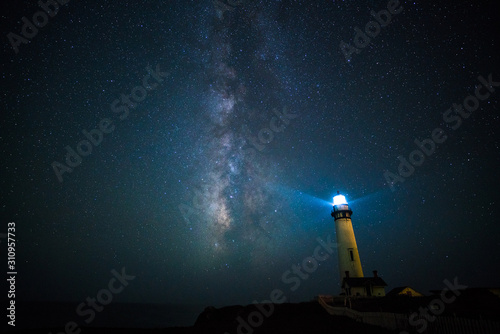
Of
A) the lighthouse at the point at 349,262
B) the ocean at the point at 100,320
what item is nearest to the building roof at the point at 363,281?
the lighthouse at the point at 349,262

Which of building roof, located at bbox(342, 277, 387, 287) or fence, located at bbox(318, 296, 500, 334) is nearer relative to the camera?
fence, located at bbox(318, 296, 500, 334)

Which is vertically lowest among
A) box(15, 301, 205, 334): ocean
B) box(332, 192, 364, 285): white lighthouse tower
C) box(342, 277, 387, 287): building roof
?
box(15, 301, 205, 334): ocean

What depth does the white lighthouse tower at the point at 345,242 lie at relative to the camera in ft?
106

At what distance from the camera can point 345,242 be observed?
34.0m

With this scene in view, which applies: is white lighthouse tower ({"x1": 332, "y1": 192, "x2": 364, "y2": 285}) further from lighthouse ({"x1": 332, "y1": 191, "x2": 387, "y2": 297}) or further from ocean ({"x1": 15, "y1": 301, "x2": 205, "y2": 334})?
ocean ({"x1": 15, "y1": 301, "x2": 205, "y2": 334})

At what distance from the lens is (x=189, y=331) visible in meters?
18.9

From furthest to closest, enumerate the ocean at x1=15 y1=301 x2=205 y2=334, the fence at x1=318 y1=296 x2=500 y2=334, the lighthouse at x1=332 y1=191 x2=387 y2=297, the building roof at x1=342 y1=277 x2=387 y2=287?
the ocean at x1=15 y1=301 x2=205 y2=334 < the building roof at x1=342 y1=277 x2=387 y2=287 < the lighthouse at x1=332 y1=191 x2=387 y2=297 < the fence at x1=318 y1=296 x2=500 y2=334

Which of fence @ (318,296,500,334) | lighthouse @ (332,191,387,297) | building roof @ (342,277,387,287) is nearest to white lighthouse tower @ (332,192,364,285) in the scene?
lighthouse @ (332,191,387,297)

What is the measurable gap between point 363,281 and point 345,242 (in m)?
4.89

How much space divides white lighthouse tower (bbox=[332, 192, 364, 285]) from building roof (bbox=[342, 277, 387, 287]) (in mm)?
656

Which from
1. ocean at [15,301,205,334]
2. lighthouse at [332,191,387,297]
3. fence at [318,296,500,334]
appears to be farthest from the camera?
ocean at [15,301,205,334]

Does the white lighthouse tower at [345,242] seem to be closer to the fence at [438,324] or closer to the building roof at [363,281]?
the building roof at [363,281]

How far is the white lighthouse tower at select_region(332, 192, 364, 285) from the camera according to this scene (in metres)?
32.4

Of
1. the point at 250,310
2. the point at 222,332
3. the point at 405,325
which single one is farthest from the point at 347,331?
the point at 250,310
